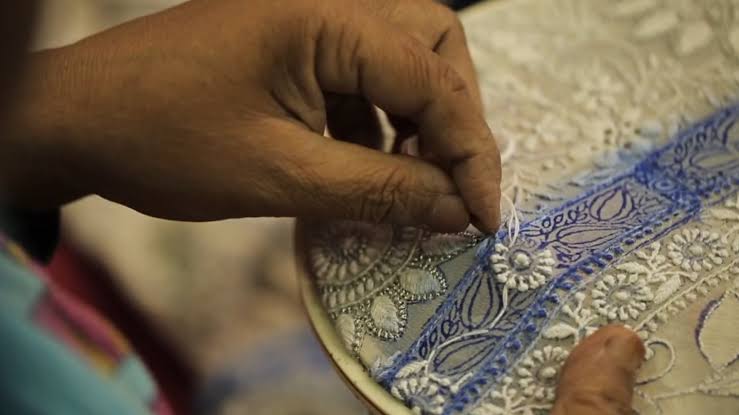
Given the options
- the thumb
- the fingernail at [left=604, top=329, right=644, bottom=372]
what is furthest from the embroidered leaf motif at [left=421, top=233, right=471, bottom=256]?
the fingernail at [left=604, top=329, right=644, bottom=372]

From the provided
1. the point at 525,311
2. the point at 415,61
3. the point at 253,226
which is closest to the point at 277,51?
the point at 415,61

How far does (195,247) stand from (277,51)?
2.15 feet

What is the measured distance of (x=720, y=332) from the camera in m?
0.49

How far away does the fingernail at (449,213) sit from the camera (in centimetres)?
52

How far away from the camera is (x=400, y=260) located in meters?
0.55

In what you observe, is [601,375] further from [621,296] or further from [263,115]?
[263,115]

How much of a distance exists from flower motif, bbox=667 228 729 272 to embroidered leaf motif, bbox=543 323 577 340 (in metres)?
0.09

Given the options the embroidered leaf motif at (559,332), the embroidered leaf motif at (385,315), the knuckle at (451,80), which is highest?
the knuckle at (451,80)

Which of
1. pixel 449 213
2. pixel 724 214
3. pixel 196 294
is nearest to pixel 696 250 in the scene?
pixel 724 214

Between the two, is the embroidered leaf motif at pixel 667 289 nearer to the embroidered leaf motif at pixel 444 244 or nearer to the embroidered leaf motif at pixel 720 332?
the embroidered leaf motif at pixel 720 332

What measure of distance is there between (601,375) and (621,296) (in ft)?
0.21

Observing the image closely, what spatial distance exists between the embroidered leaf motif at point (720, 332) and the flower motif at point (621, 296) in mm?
38

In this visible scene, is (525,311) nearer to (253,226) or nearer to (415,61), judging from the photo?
(415,61)

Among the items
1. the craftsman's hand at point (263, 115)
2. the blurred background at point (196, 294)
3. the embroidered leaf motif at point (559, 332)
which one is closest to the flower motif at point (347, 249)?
the craftsman's hand at point (263, 115)
